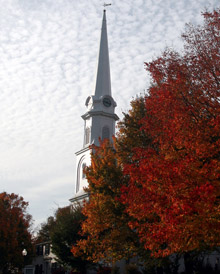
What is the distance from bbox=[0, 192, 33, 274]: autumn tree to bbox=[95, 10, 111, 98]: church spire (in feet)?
64.2

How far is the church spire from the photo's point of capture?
50.9 metres

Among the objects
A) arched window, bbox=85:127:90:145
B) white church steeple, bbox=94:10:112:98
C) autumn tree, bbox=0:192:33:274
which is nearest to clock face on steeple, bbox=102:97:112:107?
white church steeple, bbox=94:10:112:98

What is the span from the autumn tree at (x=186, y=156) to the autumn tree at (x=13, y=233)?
2796 cm

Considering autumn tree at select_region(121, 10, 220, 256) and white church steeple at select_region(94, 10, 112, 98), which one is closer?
autumn tree at select_region(121, 10, 220, 256)

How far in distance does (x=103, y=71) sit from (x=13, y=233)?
27.8 meters

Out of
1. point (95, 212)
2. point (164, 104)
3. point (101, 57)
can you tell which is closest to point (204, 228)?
point (164, 104)

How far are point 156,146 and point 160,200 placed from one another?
22.5ft

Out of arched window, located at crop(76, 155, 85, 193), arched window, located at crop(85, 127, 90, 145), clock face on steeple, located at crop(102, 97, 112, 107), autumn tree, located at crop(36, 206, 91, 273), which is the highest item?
clock face on steeple, located at crop(102, 97, 112, 107)

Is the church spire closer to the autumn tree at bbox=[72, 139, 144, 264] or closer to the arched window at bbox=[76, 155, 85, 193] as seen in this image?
the arched window at bbox=[76, 155, 85, 193]

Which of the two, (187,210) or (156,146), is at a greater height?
(156,146)

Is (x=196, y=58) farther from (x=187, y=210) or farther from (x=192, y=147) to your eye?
(x=187, y=210)

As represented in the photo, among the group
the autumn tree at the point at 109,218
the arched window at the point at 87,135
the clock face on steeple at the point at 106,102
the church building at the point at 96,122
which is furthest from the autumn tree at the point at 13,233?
the autumn tree at the point at 109,218

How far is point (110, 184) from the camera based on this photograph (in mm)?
20609

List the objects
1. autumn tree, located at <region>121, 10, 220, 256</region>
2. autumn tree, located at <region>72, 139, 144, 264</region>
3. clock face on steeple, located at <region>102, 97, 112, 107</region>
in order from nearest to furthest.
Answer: autumn tree, located at <region>121, 10, 220, 256</region>, autumn tree, located at <region>72, 139, 144, 264</region>, clock face on steeple, located at <region>102, 97, 112, 107</region>
